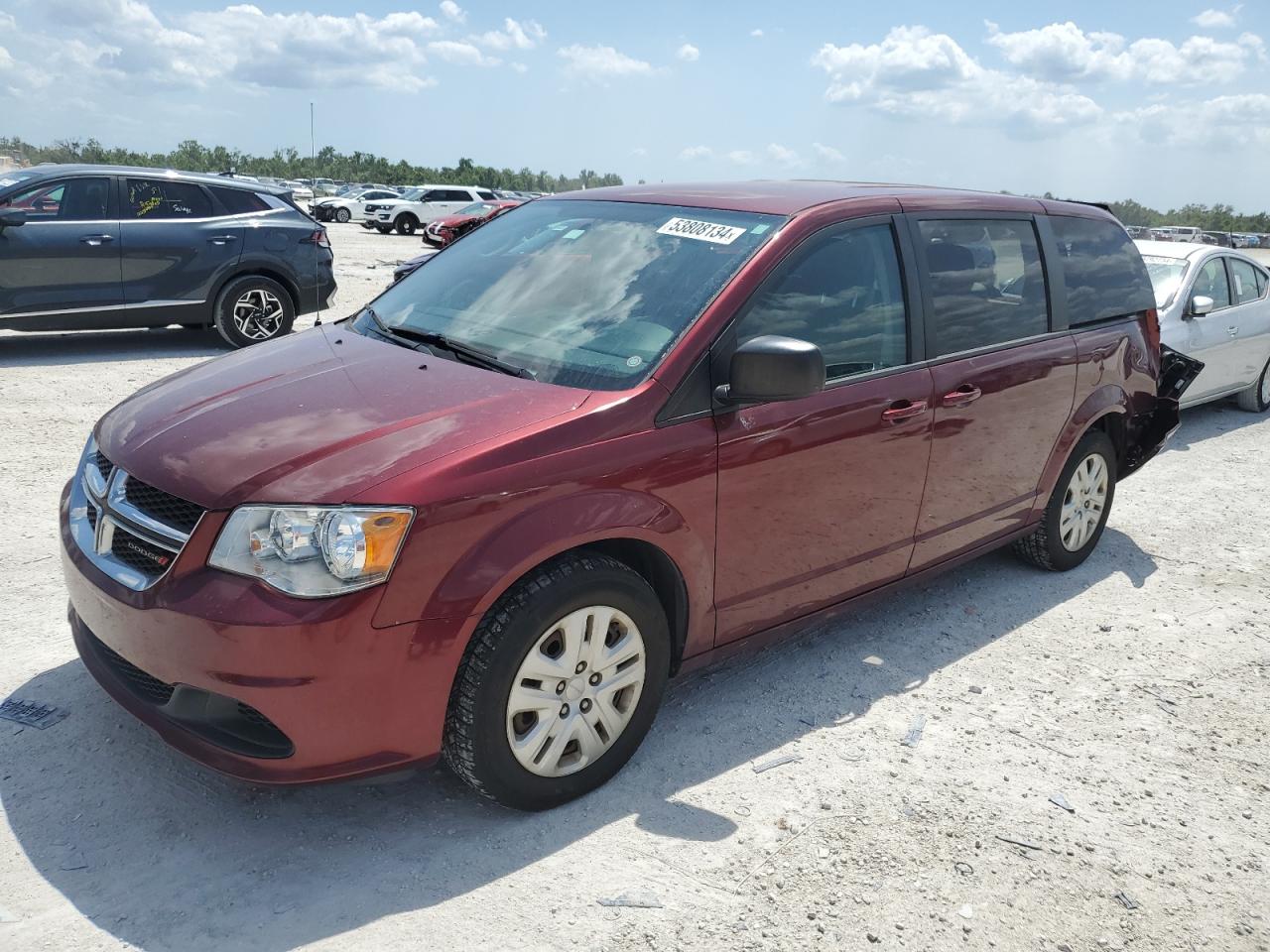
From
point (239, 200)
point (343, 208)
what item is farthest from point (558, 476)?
point (343, 208)

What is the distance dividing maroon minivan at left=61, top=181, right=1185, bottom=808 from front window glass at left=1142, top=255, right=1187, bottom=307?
4.36 metres

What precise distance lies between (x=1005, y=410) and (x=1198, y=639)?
1442mm

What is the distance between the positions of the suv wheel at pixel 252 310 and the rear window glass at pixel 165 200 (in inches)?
28.9

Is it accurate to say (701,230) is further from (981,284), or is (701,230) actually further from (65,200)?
(65,200)

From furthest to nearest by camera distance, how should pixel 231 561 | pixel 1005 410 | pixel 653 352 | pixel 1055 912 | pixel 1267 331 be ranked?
pixel 1267 331, pixel 1005 410, pixel 653 352, pixel 1055 912, pixel 231 561

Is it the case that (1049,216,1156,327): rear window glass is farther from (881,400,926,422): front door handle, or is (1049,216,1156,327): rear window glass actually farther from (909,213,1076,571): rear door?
(881,400,926,422): front door handle

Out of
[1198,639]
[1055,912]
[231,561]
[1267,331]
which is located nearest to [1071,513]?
[1198,639]

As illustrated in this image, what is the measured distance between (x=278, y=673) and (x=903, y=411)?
7.99ft

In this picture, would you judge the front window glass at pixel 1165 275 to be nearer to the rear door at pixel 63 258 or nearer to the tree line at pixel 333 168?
the rear door at pixel 63 258

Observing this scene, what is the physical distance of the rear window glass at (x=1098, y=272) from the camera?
4.96 metres

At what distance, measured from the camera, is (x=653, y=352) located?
10.8ft

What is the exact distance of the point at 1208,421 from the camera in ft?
31.2

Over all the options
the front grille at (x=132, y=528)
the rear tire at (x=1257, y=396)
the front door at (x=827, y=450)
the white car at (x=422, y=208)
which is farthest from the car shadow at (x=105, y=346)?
the white car at (x=422, y=208)

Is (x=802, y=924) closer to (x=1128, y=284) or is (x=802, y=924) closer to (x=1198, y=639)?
(x=1198, y=639)
